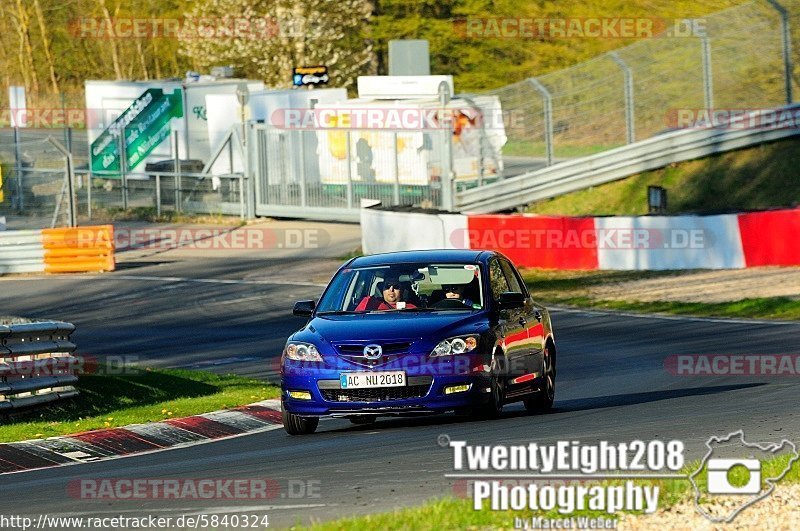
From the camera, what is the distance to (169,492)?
942cm

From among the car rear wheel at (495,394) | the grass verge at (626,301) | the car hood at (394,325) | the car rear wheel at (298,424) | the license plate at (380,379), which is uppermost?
the car hood at (394,325)

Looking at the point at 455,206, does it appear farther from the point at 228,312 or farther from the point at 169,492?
the point at 169,492

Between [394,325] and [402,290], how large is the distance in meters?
0.79

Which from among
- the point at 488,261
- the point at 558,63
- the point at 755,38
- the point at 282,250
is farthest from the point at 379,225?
the point at 558,63

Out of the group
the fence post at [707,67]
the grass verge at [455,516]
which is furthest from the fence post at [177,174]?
the grass verge at [455,516]

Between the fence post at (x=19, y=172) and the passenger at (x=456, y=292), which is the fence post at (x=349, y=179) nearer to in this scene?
the fence post at (x=19, y=172)

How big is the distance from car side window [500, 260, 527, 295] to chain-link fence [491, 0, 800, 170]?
64.8 ft

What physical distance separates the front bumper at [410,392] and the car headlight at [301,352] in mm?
101

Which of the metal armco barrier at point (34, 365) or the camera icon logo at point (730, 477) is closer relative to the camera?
the camera icon logo at point (730, 477)

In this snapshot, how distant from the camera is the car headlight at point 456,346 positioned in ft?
39.3

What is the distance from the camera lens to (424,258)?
43.8ft

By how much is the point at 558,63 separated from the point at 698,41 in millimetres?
31804

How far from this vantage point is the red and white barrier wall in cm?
2662

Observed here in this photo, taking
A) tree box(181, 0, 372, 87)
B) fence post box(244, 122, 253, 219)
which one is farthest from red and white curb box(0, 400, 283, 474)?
tree box(181, 0, 372, 87)
